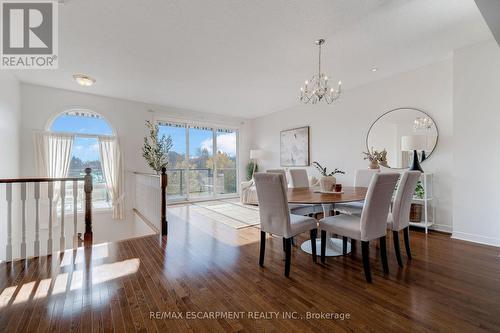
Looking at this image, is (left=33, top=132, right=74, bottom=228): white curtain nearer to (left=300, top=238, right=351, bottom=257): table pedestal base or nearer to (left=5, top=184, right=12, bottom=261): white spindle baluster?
(left=5, top=184, right=12, bottom=261): white spindle baluster

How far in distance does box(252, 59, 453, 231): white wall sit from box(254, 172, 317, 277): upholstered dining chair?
2.67m

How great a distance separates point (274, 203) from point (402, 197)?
1368mm

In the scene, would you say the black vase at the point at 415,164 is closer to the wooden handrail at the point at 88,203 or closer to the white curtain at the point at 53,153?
the wooden handrail at the point at 88,203

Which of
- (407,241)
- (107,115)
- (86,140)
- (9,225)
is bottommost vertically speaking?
(407,241)

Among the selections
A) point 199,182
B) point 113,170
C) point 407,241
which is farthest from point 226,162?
point 407,241

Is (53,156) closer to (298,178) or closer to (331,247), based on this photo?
(298,178)

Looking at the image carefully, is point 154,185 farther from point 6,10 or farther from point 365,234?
point 365,234

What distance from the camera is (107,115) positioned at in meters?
5.08

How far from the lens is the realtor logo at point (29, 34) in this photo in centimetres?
224

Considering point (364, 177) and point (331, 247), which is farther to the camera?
point (364, 177)

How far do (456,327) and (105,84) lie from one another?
18.5ft

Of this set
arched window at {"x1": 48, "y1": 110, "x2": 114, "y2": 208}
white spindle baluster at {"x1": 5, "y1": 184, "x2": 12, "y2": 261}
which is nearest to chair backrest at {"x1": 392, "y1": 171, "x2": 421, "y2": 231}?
white spindle baluster at {"x1": 5, "y1": 184, "x2": 12, "y2": 261}

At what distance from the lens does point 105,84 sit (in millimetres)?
4277

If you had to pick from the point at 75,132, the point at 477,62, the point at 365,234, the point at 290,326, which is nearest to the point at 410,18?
the point at 477,62
